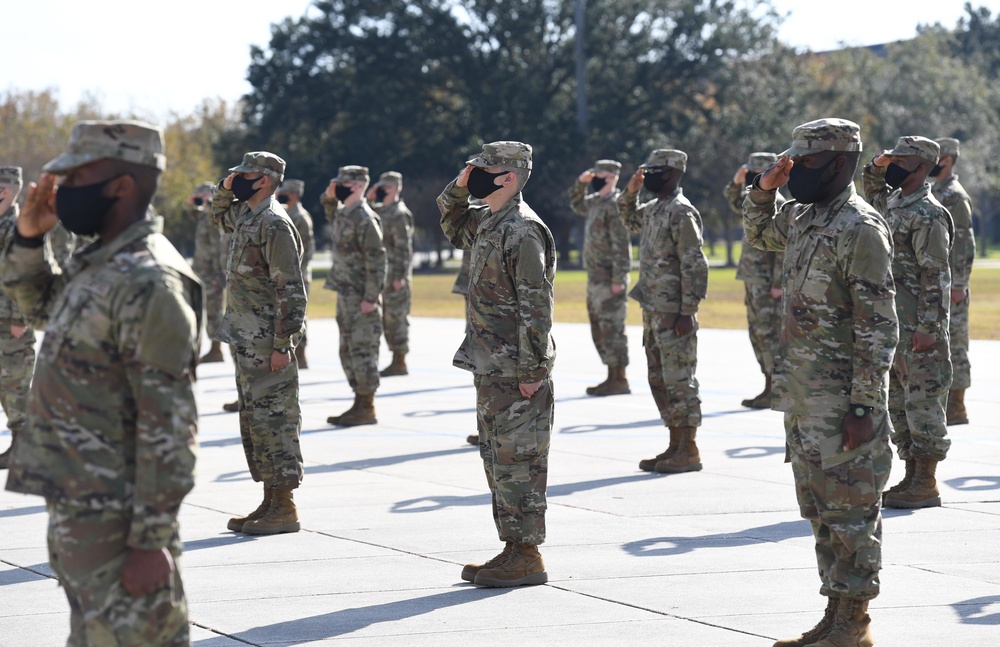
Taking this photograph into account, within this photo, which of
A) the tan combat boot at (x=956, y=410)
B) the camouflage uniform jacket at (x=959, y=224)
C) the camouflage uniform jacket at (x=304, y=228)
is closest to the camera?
the camouflage uniform jacket at (x=959, y=224)

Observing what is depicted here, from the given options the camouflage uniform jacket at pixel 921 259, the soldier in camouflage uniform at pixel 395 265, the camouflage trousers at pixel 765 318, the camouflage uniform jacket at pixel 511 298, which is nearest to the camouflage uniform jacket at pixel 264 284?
the camouflage uniform jacket at pixel 511 298

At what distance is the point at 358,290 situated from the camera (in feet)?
43.2

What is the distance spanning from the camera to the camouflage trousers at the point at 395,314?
17.0 m

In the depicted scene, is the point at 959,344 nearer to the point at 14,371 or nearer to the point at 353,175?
the point at 353,175

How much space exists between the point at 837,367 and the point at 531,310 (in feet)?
5.34

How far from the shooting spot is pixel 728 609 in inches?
250

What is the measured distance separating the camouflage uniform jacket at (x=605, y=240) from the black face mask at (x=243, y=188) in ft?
20.5

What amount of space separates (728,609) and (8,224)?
20.6 feet

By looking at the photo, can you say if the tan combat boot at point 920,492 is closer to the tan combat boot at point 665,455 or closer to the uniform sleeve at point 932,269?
the uniform sleeve at point 932,269

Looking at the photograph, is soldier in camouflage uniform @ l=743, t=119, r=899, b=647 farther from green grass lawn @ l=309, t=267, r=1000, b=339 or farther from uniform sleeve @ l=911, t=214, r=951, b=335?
green grass lawn @ l=309, t=267, r=1000, b=339

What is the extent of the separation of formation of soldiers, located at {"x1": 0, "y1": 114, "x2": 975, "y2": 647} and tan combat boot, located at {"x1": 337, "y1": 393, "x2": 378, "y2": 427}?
0.02 m

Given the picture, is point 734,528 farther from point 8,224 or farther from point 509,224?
point 8,224

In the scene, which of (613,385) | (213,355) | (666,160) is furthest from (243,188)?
(213,355)

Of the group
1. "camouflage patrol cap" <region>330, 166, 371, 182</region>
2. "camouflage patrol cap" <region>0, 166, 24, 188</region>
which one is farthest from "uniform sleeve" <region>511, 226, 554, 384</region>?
"camouflage patrol cap" <region>330, 166, 371, 182</region>
